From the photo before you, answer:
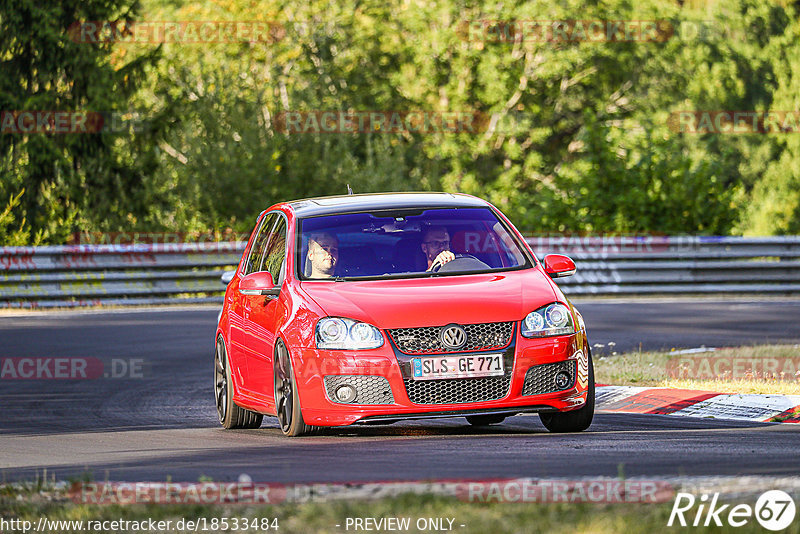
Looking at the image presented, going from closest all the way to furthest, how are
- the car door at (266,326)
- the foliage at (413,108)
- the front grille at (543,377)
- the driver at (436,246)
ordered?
the front grille at (543,377)
the car door at (266,326)
the driver at (436,246)
the foliage at (413,108)

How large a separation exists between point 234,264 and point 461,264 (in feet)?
50.7

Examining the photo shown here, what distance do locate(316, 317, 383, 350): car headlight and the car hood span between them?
4 cm

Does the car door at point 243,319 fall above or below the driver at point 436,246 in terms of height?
below

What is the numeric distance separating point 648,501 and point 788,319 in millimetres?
14953

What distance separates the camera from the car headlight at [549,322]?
9.34 m

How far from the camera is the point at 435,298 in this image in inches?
369

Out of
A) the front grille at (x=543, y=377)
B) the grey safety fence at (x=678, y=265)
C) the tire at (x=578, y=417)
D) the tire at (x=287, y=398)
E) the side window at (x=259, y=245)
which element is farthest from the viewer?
the grey safety fence at (x=678, y=265)

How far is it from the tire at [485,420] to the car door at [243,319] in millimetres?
1583

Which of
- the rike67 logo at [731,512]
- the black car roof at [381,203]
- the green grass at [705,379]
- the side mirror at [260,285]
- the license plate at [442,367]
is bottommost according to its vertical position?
the green grass at [705,379]

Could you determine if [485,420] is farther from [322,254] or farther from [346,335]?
[346,335]

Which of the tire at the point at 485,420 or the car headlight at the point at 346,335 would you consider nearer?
the car headlight at the point at 346,335

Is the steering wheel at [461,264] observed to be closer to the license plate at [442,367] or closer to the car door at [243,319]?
the license plate at [442,367]

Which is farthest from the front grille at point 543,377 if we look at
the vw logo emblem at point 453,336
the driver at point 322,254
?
the driver at point 322,254

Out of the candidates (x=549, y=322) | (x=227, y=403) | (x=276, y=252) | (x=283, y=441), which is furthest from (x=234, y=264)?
(x=549, y=322)
